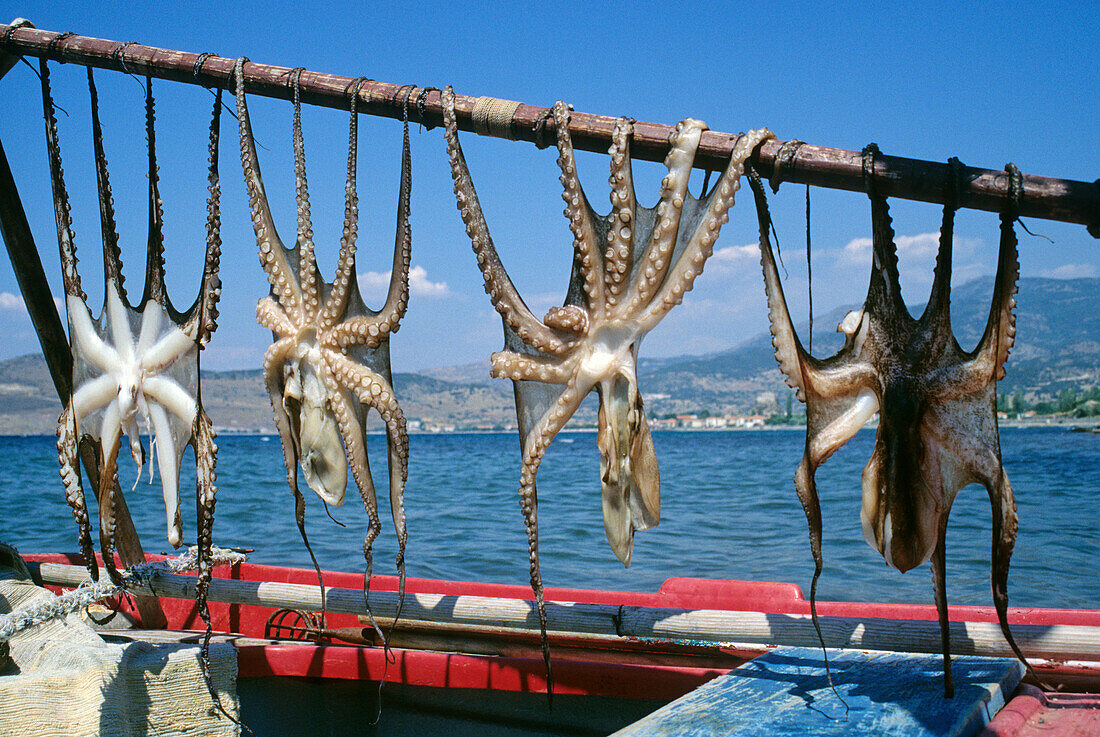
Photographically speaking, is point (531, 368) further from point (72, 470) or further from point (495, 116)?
point (72, 470)

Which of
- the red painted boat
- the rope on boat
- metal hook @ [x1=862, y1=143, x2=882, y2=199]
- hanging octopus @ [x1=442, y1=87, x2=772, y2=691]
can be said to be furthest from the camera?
the red painted boat

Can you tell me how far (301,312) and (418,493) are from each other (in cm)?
2454

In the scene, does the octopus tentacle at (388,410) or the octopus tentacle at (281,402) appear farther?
the octopus tentacle at (281,402)

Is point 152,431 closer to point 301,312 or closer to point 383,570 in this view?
point 301,312

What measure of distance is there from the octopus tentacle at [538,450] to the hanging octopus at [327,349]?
523 mm

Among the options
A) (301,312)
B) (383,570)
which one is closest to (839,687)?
(301,312)

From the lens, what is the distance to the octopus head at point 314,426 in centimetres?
340

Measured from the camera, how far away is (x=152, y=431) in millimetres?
3539

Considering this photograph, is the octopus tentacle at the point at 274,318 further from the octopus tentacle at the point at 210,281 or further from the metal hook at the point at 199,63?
the metal hook at the point at 199,63

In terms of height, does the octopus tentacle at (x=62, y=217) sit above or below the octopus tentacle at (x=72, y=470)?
above

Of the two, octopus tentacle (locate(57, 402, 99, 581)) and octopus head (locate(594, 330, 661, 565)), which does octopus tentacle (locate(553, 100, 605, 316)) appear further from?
octopus tentacle (locate(57, 402, 99, 581))

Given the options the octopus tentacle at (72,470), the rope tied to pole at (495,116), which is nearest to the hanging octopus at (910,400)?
the rope tied to pole at (495,116)

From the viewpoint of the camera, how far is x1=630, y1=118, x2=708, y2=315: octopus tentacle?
288 centimetres

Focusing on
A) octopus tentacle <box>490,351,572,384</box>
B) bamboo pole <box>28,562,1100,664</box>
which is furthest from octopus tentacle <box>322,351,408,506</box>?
bamboo pole <box>28,562,1100,664</box>
